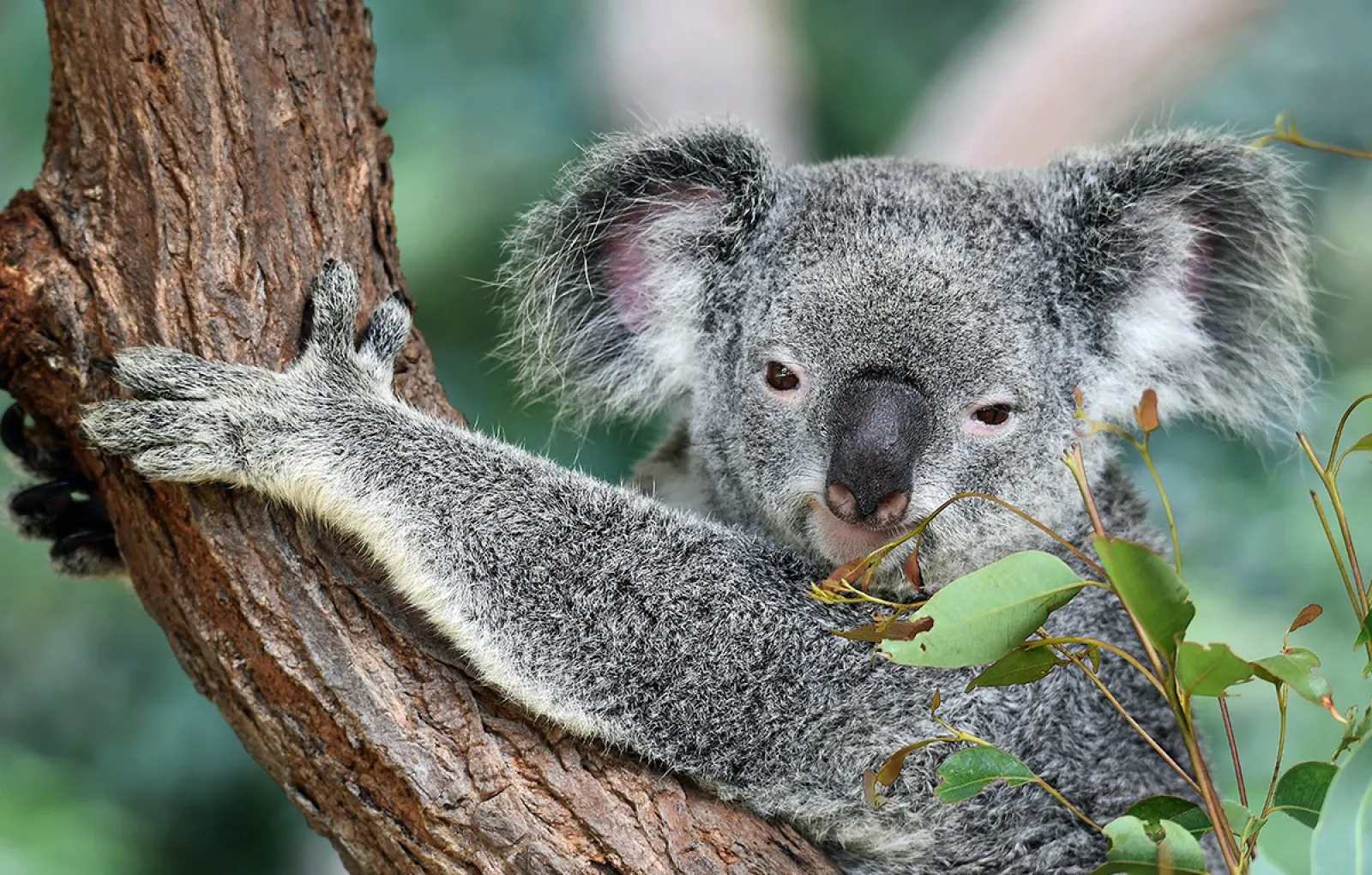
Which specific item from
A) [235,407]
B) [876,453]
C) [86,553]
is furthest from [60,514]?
[876,453]

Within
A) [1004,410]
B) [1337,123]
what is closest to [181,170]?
[1004,410]

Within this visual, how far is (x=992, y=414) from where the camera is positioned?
2.16 m

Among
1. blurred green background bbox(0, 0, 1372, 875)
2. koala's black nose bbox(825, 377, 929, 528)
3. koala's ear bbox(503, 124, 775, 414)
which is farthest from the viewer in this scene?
blurred green background bbox(0, 0, 1372, 875)

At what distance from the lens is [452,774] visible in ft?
5.99

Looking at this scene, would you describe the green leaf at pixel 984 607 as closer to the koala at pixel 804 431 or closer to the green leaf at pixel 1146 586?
the green leaf at pixel 1146 586

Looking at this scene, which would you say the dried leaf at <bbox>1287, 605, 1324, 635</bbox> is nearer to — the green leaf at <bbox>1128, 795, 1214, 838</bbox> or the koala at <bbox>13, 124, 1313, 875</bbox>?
the green leaf at <bbox>1128, 795, 1214, 838</bbox>

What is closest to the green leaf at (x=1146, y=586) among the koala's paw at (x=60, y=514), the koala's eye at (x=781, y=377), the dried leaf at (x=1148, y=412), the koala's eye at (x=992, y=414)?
the dried leaf at (x=1148, y=412)

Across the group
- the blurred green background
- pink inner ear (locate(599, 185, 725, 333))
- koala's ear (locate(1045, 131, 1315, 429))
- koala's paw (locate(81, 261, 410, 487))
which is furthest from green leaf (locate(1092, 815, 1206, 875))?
the blurred green background

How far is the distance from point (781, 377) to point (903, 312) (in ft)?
0.86

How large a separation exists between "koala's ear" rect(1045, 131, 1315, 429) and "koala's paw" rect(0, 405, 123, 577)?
82.1 inches

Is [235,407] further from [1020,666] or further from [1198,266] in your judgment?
[1198,266]

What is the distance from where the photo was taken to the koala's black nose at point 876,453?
6.45ft

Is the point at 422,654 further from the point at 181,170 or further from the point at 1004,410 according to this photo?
the point at 1004,410

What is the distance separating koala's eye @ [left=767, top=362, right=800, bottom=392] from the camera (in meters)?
2.21
